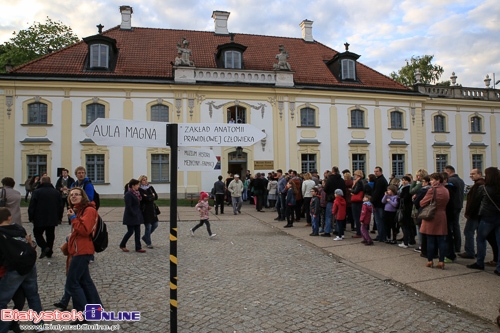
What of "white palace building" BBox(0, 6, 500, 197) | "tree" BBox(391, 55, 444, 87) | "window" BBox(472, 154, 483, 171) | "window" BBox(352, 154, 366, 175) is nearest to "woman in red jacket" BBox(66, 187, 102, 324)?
"white palace building" BBox(0, 6, 500, 197)

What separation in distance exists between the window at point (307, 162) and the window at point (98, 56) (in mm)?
14134

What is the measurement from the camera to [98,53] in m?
22.9

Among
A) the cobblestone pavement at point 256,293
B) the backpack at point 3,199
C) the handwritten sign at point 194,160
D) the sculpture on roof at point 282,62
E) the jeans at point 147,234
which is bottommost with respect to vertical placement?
the cobblestone pavement at point 256,293

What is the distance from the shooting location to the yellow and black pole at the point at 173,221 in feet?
12.8

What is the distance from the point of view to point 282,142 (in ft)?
79.8

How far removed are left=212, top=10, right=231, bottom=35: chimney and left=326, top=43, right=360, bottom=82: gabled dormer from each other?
9.19 m

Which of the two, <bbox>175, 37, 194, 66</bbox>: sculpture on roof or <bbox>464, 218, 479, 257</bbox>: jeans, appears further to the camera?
<bbox>175, 37, 194, 66</bbox>: sculpture on roof

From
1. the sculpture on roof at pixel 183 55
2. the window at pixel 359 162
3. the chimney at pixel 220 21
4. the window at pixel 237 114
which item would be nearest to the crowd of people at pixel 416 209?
the window at pixel 237 114

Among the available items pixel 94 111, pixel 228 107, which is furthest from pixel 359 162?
pixel 94 111

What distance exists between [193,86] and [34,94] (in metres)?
9.46

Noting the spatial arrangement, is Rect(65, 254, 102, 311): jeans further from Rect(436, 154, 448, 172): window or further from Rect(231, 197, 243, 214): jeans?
Rect(436, 154, 448, 172): window

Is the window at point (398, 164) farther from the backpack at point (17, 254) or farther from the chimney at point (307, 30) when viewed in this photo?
the backpack at point (17, 254)

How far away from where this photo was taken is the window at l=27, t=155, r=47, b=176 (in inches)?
856

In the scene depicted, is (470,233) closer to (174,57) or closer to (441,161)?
(174,57)
